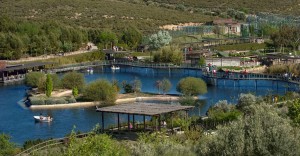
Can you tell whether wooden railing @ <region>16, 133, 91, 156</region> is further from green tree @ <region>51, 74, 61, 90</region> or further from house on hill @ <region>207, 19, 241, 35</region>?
house on hill @ <region>207, 19, 241, 35</region>

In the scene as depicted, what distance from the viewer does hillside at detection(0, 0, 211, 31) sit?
11250 cm

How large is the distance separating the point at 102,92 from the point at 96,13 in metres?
67.2

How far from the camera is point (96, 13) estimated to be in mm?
119750

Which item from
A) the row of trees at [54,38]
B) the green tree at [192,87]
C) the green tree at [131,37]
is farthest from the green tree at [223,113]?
the green tree at [131,37]

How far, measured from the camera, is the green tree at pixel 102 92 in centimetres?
5381

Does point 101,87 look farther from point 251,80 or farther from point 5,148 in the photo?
point 5,148

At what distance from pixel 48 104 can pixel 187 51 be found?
33970 millimetres

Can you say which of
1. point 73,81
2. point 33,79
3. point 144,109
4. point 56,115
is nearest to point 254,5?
point 33,79

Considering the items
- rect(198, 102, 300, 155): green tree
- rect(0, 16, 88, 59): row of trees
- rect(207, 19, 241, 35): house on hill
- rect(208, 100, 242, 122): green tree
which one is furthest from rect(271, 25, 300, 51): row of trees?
rect(198, 102, 300, 155): green tree

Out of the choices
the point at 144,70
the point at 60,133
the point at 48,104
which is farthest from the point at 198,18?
the point at 60,133

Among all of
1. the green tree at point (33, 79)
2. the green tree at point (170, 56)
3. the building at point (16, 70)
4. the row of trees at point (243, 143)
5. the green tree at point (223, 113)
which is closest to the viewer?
the row of trees at point (243, 143)

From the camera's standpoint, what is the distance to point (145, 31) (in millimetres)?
108188

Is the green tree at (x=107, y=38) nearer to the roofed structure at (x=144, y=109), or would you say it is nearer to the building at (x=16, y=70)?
the building at (x=16, y=70)

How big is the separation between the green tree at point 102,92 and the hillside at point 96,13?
54057mm
